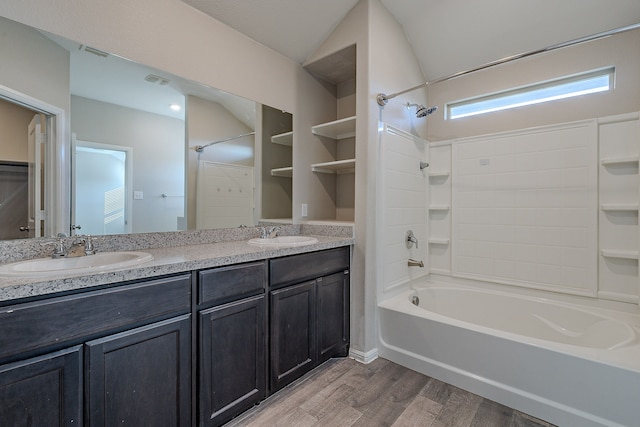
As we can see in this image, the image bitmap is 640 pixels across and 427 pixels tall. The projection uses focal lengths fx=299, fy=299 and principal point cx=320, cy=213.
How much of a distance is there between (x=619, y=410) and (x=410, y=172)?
1.96 meters

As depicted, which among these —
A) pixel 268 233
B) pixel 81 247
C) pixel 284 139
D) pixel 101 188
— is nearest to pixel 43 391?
pixel 81 247

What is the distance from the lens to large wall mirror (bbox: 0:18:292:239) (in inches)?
54.9

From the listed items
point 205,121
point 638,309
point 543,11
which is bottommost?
point 638,309

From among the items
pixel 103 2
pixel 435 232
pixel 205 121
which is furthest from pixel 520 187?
pixel 103 2

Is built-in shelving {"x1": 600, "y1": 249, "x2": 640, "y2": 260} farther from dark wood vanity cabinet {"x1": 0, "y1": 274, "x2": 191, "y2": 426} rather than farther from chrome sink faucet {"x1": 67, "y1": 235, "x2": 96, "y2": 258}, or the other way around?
chrome sink faucet {"x1": 67, "y1": 235, "x2": 96, "y2": 258}

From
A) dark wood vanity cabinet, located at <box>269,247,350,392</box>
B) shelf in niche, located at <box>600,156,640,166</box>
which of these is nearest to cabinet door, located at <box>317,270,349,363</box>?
dark wood vanity cabinet, located at <box>269,247,350,392</box>

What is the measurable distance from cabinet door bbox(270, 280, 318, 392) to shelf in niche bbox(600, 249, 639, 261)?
214 centimetres

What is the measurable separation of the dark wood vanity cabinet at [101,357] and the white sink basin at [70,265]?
94 mm

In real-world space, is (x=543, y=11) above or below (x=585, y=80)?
above

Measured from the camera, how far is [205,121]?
6.92ft

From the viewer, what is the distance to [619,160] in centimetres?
212

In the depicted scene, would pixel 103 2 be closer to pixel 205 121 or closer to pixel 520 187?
pixel 205 121

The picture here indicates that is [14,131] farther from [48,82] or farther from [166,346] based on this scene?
[166,346]

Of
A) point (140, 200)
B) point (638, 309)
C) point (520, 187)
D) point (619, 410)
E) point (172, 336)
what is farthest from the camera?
point (520, 187)
